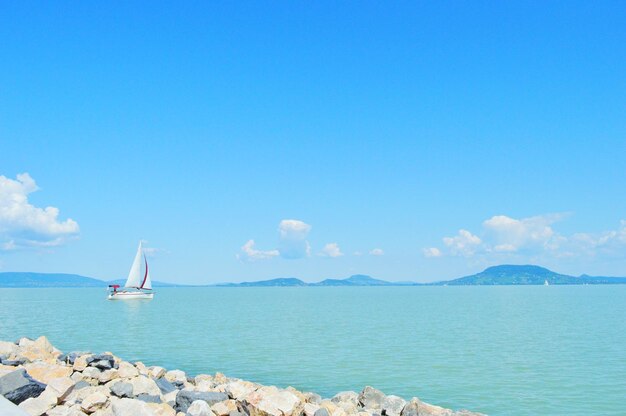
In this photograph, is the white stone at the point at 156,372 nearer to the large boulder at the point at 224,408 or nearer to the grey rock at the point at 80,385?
the grey rock at the point at 80,385

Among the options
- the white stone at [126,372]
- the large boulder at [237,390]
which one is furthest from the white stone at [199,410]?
the white stone at [126,372]

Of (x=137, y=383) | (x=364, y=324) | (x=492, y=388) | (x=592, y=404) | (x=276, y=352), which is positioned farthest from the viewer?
(x=364, y=324)

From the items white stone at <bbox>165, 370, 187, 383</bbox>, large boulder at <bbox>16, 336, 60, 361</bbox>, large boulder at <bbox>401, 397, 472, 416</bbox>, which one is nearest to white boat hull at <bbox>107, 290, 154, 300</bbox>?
large boulder at <bbox>16, 336, 60, 361</bbox>

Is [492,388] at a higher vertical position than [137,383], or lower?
lower

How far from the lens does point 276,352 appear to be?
36281mm

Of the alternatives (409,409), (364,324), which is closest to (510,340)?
(364,324)

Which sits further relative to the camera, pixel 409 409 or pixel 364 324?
pixel 364 324

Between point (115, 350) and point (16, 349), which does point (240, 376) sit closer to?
point (16, 349)

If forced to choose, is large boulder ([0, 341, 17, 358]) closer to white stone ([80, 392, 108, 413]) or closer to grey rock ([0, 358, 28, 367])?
grey rock ([0, 358, 28, 367])

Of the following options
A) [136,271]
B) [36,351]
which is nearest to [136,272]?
[136,271]

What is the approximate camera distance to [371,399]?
19.1 metres

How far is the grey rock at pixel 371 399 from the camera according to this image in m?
18.7

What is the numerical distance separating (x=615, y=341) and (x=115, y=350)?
127 feet

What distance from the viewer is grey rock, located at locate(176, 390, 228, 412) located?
602 inches
